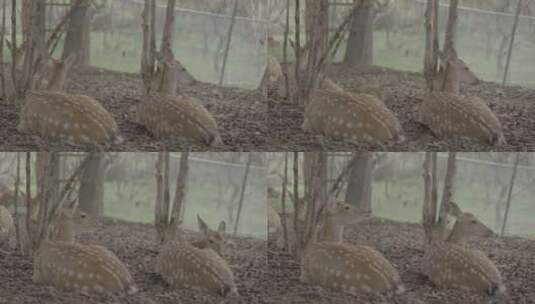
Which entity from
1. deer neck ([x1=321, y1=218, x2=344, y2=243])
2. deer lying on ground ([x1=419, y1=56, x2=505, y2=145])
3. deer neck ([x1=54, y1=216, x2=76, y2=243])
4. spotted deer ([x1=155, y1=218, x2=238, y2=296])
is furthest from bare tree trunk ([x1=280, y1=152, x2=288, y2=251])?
deer neck ([x1=54, y1=216, x2=76, y2=243])

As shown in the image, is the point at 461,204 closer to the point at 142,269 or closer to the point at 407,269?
the point at 407,269

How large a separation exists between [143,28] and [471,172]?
121 centimetres

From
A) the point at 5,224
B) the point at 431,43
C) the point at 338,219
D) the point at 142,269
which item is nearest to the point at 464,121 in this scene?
the point at 431,43

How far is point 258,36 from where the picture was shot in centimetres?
489

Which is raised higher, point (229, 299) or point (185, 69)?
point (185, 69)

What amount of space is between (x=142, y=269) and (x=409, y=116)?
1.04m

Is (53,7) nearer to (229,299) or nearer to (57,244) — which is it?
(57,244)

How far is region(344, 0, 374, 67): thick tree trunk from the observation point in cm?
483

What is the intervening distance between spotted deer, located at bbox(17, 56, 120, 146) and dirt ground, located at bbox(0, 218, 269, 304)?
373mm

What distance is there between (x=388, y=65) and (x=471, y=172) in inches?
18.3

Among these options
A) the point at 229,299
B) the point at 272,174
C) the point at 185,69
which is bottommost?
the point at 229,299

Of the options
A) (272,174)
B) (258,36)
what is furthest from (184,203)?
(258,36)

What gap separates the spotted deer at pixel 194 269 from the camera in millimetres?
4848

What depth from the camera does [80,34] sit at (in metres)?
4.86
